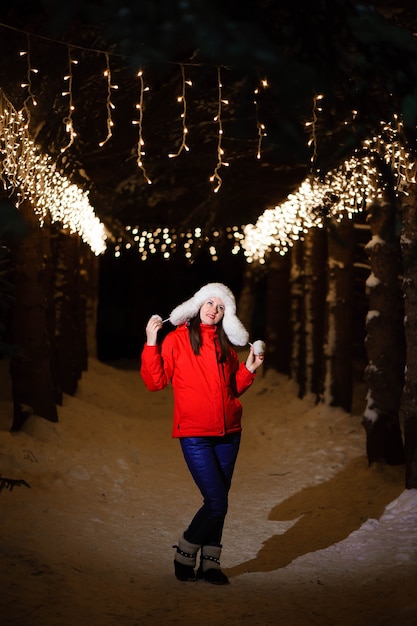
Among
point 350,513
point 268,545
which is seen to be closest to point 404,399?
point 350,513

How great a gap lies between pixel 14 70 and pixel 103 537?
5.95 meters

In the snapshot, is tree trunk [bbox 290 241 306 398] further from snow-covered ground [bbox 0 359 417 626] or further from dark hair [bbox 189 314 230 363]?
dark hair [bbox 189 314 230 363]

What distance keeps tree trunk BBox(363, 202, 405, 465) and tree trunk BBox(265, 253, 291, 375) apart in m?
9.59

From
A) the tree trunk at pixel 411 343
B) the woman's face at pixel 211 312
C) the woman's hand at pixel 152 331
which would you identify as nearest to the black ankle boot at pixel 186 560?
the woman's hand at pixel 152 331

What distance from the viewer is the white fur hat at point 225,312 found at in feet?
21.9

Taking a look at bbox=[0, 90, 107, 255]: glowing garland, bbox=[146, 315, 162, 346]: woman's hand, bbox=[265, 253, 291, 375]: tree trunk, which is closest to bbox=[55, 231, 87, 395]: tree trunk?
bbox=[0, 90, 107, 255]: glowing garland

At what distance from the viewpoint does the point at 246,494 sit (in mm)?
10445

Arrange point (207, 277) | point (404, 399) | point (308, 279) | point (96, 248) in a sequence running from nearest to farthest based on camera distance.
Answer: point (404, 399), point (308, 279), point (96, 248), point (207, 277)

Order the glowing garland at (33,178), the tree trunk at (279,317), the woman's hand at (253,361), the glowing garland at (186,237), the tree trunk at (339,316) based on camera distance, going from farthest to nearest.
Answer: the tree trunk at (279,317) → the glowing garland at (186,237) → the tree trunk at (339,316) → the glowing garland at (33,178) → the woman's hand at (253,361)

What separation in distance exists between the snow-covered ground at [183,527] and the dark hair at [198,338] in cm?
181

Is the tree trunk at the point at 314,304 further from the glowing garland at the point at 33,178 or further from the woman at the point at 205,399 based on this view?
the woman at the point at 205,399

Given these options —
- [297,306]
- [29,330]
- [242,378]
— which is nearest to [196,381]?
[242,378]

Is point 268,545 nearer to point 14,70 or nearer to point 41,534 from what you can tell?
point 41,534

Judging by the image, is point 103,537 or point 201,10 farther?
point 103,537
